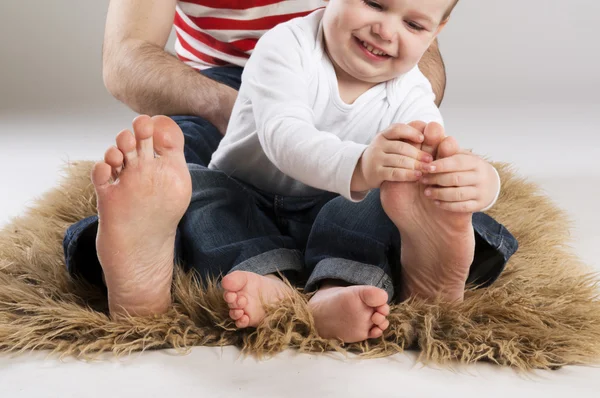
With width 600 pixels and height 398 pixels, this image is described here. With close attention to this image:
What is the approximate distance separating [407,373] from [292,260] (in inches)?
12.0

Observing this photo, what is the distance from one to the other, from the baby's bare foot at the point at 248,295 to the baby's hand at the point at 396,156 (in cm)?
22

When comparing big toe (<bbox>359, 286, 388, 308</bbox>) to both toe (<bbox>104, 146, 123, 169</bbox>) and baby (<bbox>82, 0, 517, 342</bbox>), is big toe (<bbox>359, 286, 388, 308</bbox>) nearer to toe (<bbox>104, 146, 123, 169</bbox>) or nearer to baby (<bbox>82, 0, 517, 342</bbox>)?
baby (<bbox>82, 0, 517, 342</bbox>)

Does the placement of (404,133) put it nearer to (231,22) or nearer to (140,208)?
(140,208)

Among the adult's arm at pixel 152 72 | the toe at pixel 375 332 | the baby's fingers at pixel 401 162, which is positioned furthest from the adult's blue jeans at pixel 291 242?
the adult's arm at pixel 152 72

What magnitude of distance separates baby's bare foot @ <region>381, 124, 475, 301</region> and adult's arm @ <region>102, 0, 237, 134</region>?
705 mm

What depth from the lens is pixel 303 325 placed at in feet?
4.08

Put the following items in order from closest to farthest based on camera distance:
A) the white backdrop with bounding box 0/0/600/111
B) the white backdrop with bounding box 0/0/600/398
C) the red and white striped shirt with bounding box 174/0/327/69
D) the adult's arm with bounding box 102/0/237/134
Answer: the white backdrop with bounding box 0/0/600/398 → the adult's arm with bounding box 102/0/237/134 → the red and white striped shirt with bounding box 174/0/327/69 → the white backdrop with bounding box 0/0/600/111

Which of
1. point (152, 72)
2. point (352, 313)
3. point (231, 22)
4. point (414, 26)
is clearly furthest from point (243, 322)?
point (231, 22)

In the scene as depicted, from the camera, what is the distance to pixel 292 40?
1.42 meters

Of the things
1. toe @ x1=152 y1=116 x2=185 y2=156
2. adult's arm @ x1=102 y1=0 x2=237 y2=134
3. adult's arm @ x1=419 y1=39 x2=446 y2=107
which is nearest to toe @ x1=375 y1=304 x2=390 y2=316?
toe @ x1=152 y1=116 x2=185 y2=156

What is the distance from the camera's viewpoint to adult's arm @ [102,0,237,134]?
6.22 feet

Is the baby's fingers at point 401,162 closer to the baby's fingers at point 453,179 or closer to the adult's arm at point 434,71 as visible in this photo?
the baby's fingers at point 453,179

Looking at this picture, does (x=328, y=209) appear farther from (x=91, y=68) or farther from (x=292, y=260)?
(x=91, y=68)

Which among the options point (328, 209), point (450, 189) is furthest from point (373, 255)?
point (450, 189)
